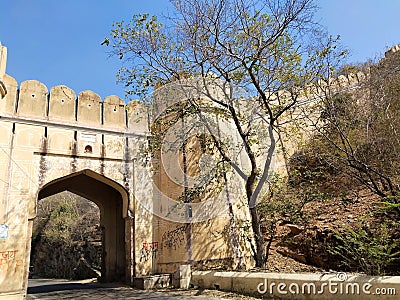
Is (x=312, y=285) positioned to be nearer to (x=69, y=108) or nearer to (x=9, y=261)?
(x=9, y=261)

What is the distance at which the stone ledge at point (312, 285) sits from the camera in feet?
→ 16.9

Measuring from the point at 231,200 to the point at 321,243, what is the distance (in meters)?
2.81

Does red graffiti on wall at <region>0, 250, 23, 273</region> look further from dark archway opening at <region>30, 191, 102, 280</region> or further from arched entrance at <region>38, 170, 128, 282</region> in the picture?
dark archway opening at <region>30, 191, 102, 280</region>

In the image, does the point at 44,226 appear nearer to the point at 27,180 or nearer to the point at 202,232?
the point at 27,180

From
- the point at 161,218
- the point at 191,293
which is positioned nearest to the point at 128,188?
the point at 161,218

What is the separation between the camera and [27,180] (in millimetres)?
9766

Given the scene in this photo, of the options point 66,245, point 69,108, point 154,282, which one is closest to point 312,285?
point 154,282

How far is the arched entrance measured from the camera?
12.8 meters

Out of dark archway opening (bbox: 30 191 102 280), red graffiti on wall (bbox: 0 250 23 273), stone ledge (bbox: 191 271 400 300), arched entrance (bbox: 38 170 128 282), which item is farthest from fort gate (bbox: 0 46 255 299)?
dark archway opening (bbox: 30 191 102 280)

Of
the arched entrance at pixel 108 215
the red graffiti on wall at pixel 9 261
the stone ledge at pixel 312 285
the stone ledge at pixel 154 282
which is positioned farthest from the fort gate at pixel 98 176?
the stone ledge at pixel 312 285

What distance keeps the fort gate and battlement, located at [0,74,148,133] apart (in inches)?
1.1

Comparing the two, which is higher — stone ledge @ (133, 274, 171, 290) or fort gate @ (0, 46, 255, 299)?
fort gate @ (0, 46, 255, 299)

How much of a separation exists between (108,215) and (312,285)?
9403 mm

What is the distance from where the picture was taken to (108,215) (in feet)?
44.5
